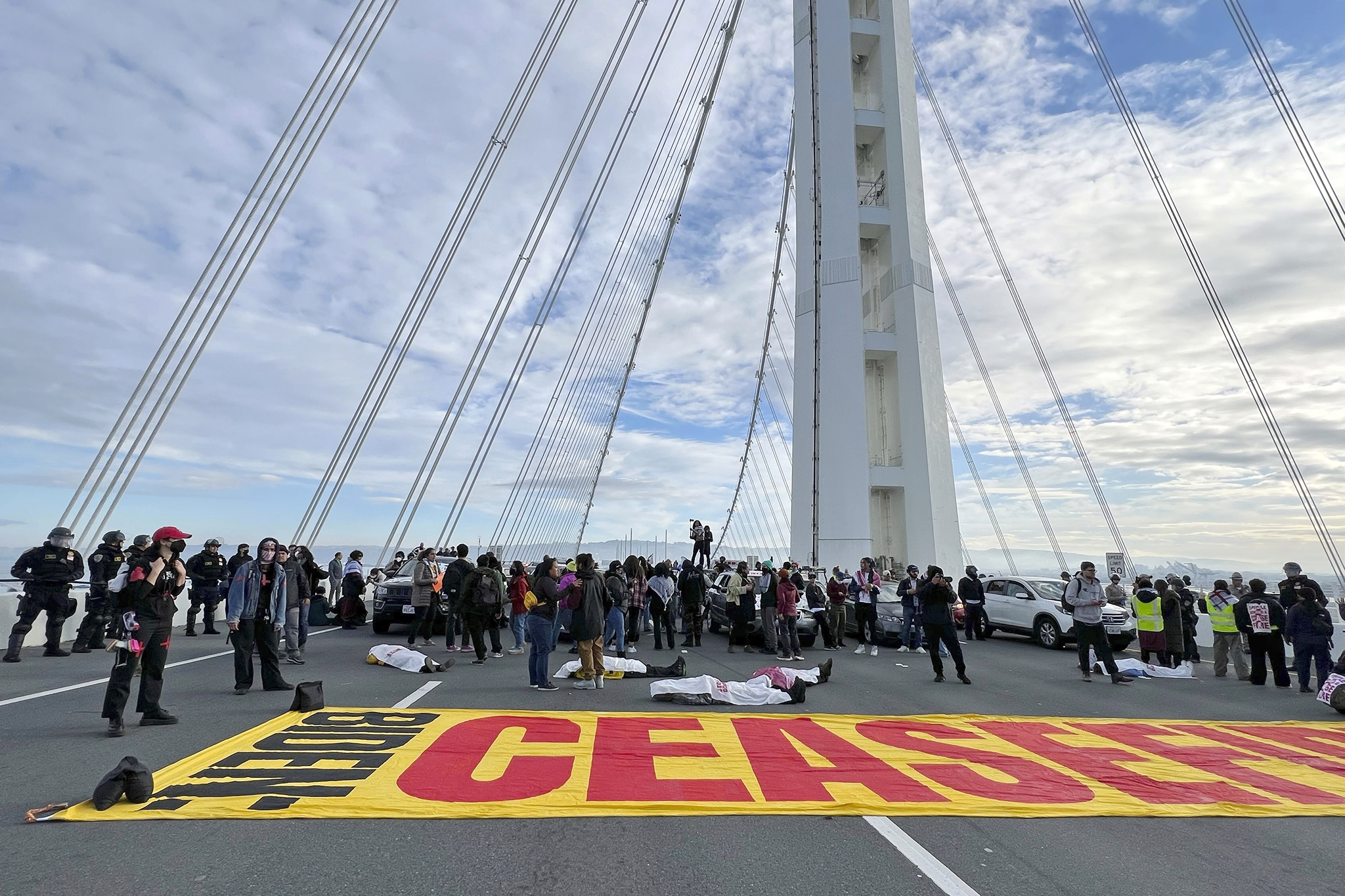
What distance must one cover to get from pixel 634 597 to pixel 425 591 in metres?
3.91

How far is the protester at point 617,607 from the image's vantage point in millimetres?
12250

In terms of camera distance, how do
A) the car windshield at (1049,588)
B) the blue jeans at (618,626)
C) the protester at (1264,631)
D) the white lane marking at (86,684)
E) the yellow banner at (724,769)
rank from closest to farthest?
the yellow banner at (724,769)
the white lane marking at (86,684)
the protester at (1264,631)
the blue jeans at (618,626)
the car windshield at (1049,588)

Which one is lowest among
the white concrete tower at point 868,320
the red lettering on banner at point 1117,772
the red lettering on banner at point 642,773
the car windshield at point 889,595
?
the red lettering on banner at point 642,773

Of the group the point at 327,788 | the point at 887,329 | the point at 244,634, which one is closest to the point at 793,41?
the point at 887,329

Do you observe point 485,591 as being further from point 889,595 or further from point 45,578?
point 889,595

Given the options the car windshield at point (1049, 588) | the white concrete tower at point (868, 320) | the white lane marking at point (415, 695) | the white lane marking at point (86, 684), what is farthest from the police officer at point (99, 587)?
the white concrete tower at point (868, 320)

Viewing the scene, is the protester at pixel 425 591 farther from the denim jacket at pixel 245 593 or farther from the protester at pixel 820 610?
the protester at pixel 820 610

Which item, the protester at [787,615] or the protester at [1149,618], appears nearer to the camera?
the protester at [1149,618]

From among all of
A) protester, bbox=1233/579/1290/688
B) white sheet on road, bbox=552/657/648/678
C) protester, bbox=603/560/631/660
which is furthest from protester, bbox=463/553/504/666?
protester, bbox=1233/579/1290/688

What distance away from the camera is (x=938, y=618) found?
1093cm

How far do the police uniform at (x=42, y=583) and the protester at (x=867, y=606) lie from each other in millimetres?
13349

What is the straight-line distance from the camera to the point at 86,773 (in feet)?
17.1

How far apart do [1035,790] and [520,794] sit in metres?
3.60

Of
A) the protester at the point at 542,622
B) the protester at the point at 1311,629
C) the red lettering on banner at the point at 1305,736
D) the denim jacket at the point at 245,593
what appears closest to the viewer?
the red lettering on banner at the point at 1305,736
